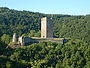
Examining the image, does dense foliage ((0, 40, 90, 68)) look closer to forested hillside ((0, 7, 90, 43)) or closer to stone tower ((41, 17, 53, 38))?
stone tower ((41, 17, 53, 38))

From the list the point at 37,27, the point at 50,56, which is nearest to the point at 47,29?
the point at 50,56

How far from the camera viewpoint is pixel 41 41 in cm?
6266

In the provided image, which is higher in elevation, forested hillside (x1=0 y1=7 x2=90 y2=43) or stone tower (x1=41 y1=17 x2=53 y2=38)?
stone tower (x1=41 y1=17 x2=53 y2=38)

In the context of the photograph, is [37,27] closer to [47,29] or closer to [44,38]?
[47,29]

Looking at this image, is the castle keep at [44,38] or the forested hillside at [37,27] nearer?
the castle keep at [44,38]

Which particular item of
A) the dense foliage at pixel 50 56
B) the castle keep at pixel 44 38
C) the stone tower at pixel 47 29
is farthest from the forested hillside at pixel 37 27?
the dense foliage at pixel 50 56

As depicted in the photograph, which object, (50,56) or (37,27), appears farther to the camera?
(37,27)

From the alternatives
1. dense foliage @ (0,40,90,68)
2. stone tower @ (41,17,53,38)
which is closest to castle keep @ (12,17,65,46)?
stone tower @ (41,17,53,38)

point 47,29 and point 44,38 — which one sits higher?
point 47,29

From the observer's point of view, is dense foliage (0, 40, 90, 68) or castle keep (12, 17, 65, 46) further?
castle keep (12, 17, 65, 46)

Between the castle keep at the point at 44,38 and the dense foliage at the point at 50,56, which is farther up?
the castle keep at the point at 44,38

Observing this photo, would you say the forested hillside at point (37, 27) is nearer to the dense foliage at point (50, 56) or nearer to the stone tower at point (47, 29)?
the stone tower at point (47, 29)

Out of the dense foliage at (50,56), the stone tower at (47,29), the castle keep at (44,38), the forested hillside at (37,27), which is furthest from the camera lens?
the forested hillside at (37,27)

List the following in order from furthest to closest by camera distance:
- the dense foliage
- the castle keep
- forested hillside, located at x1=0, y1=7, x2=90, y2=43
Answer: forested hillside, located at x1=0, y1=7, x2=90, y2=43
the castle keep
the dense foliage
